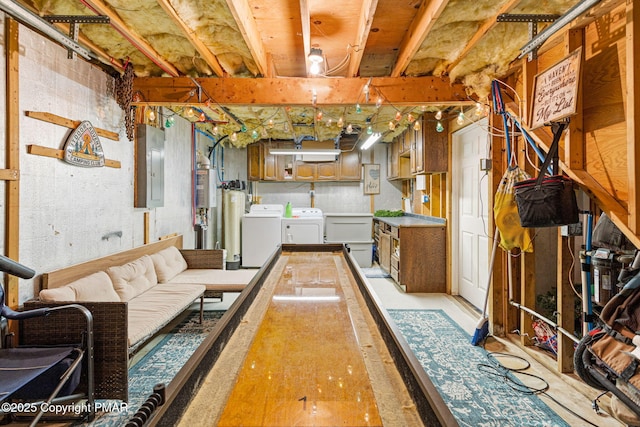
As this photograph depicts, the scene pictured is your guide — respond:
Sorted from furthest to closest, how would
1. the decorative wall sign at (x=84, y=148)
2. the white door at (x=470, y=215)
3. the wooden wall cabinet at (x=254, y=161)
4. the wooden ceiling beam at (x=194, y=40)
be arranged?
the wooden wall cabinet at (x=254, y=161), the white door at (x=470, y=215), the decorative wall sign at (x=84, y=148), the wooden ceiling beam at (x=194, y=40)

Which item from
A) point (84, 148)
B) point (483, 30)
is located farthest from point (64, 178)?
point (483, 30)

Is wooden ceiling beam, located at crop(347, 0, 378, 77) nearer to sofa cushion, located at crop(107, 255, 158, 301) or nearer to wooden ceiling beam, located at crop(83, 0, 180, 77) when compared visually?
wooden ceiling beam, located at crop(83, 0, 180, 77)

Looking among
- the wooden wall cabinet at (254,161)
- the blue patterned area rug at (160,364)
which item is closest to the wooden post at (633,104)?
the blue patterned area rug at (160,364)

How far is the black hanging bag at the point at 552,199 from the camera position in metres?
2.04

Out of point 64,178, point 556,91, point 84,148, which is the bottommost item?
point 64,178

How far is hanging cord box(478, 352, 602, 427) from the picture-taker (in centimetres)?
222

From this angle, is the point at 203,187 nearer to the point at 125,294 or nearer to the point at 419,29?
the point at 125,294

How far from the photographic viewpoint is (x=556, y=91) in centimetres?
217

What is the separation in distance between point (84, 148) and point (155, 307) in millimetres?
1391

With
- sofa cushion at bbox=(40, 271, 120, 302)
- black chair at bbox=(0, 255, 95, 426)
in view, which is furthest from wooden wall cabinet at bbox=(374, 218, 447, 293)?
black chair at bbox=(0, 255, 95, 426)

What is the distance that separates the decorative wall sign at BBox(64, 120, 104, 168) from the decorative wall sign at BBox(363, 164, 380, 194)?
5030 mm

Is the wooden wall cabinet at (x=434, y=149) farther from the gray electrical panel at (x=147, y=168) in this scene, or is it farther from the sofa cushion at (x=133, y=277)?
the sofa cushion at (x=133, y=277)

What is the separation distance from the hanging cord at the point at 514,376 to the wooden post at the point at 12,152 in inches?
128

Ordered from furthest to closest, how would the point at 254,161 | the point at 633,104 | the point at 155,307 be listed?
the point at 254,161 < the point at 155,307 < the point at 633,104
